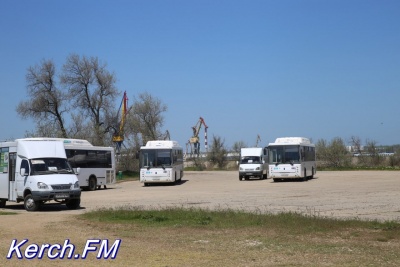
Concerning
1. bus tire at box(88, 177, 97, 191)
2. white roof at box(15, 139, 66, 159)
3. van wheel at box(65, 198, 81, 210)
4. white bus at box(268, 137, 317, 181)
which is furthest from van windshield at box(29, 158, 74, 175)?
white bus at box(268, 137, 317, 181)

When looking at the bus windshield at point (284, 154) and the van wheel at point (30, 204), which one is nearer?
the van wheel at point (30, 204)

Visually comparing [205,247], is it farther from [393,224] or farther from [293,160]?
[293,160]

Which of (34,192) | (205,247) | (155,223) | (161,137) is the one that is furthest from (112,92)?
(205,247)

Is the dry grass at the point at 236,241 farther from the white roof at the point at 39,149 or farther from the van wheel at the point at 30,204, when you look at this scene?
the white roof at the point at 39,149

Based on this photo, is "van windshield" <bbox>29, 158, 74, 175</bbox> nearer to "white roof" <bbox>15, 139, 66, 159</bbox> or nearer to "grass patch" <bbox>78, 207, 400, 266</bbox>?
"white roof" <bbox>15, 139, 66, 159</bbox>

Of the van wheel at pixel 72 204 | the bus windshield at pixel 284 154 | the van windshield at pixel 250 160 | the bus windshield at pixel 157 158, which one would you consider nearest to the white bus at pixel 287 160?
the bus windshield at pixel 284 154

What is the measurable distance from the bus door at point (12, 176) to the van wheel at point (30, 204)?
1.11m

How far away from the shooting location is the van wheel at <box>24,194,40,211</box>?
23266 millimetres

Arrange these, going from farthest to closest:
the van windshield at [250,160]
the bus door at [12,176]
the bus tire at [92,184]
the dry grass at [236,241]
→ 1. the van windshield at [250,160]
2. the bus tire at [92,184]
3. the bus door at [12,176]
4. the dry grass at [236,241]

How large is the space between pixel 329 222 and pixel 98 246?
614 cm

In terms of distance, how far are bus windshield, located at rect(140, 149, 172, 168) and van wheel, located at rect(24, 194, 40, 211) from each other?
2043 cm

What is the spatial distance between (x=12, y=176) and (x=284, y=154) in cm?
2541

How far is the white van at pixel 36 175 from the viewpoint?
23094 millimetres

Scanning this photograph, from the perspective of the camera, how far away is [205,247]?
40.0 feet
